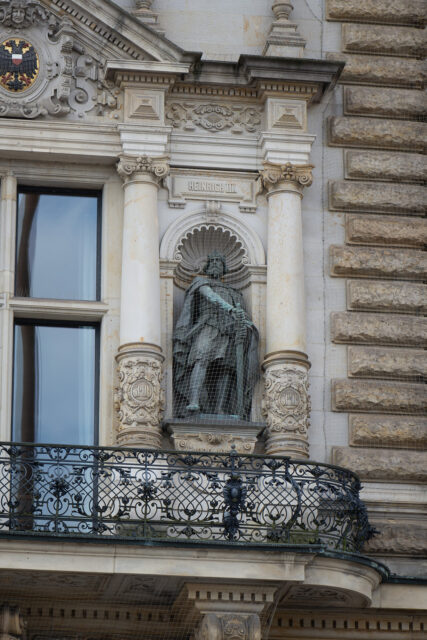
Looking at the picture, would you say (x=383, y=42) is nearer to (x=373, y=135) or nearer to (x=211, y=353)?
(x=373, y=135)

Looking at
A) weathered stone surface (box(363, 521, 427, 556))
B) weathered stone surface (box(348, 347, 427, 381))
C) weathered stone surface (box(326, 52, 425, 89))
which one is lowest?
weathered stone surface (box(363, 521, 427, 556))

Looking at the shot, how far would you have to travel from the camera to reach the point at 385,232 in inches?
787

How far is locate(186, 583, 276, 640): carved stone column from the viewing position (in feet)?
56.3

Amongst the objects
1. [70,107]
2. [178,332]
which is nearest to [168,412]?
[178,332]

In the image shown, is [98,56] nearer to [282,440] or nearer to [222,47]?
[222,47]

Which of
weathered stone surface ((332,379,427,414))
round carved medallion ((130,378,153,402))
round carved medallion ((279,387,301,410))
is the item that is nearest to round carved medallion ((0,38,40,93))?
round carved medallion ((130,378,153,402))

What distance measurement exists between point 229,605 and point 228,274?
3929mm

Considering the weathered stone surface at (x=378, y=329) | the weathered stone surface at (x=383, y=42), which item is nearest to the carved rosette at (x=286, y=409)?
the weathered stone surface at (x=378, y=329)

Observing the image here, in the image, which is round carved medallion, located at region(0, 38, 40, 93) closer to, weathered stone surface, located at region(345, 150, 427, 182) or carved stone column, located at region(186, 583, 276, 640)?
weathered stone surface, located at region(345, 150, 427, 182)

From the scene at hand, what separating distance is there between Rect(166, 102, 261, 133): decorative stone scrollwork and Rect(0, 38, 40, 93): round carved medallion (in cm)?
146

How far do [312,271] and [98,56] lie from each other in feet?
10.4

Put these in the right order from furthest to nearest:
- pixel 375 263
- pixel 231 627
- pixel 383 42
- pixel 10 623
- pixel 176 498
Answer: pixel 383 42, pixel 375 263, pixel 10 623, pixel 176 498, pixel 231 627

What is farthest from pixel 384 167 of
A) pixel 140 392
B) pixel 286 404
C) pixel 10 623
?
pixel 10 623

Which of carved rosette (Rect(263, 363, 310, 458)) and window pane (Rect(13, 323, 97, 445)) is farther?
window pane (Rect(13, 323, 97, 445))
